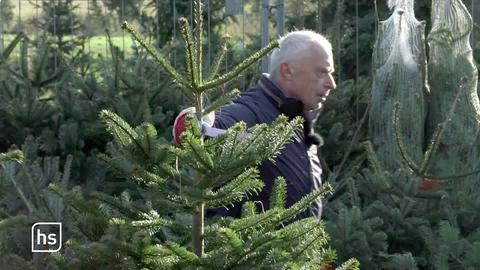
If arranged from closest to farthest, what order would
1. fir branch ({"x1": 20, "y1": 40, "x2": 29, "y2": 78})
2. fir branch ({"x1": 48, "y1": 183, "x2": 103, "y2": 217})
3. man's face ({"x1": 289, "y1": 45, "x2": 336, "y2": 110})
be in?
fir branch ({"x1": 48, "y1": 183, "x2": 103, "y2": 217}), man's face ({"x1": 289, "y1": 45, "x2": 336, "y2": 110}), fir branch ({"x1": 20, "y1": 40, "x2": 29, "y2": 78})

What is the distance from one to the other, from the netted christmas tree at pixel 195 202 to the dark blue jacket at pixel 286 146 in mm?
1162

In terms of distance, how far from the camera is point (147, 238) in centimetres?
251

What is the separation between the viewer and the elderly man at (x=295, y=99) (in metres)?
3.97

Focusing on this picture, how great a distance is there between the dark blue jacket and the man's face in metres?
0.06

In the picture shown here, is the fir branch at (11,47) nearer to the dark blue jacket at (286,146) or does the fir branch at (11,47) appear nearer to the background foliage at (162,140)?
the background foliage at (162,140)

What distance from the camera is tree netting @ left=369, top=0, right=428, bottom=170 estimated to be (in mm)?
5820

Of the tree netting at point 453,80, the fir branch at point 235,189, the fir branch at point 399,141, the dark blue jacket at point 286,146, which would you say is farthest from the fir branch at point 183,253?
the tree netting at point 453,80

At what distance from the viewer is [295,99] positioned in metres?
4.10

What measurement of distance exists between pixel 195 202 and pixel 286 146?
146 cm

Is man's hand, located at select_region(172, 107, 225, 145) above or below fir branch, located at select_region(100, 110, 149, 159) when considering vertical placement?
below

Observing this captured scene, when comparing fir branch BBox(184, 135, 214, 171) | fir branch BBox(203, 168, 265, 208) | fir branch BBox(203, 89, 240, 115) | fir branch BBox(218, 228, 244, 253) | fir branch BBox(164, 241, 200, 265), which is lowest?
fir branch BBox(164, 241, 200, 265)

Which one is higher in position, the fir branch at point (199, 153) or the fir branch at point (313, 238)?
the fir branch at point (199, 153)

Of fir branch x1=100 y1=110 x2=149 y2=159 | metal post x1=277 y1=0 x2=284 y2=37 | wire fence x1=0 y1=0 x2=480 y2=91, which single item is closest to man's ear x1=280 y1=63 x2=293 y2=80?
fir branch x1=100 y1=110 x2=149 y2=159

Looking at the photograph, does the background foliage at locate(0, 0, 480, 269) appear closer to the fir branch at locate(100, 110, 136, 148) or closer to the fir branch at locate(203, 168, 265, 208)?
the fir branch at locate(100, 110, 136, 148)
